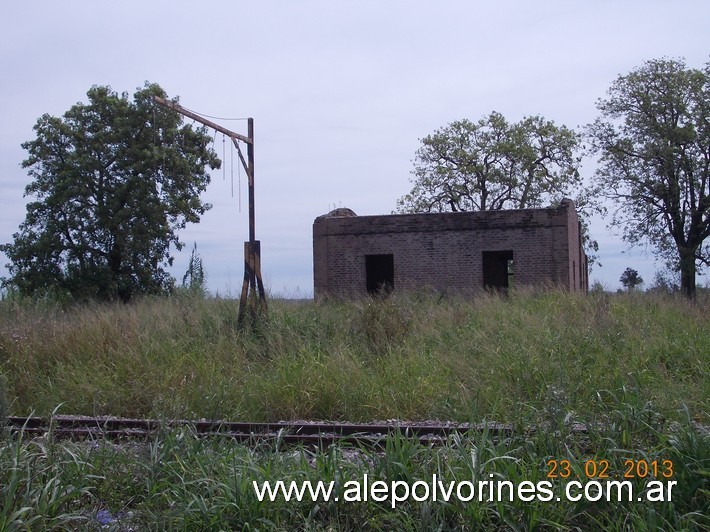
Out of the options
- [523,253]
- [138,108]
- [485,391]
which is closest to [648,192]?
[523,253]

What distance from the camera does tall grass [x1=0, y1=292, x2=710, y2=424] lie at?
8086mm

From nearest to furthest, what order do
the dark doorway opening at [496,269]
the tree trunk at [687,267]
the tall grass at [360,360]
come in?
the tall grass at [360,360]
the dark doorway opening at [496,269]
the tree trunk at [687,267]

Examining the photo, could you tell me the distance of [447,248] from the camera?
23.8m

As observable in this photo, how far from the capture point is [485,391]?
8.08 m

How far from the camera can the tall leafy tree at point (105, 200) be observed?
27.0 m

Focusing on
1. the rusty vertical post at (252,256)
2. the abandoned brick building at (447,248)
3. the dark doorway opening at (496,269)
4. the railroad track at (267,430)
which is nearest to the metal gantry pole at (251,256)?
the rusty vertical post at (252,256)

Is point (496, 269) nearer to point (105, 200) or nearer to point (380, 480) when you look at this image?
point (105, 200)

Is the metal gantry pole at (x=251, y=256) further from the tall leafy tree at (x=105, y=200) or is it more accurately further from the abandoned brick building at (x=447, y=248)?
the tall leafy tree at (x=105, y=200)

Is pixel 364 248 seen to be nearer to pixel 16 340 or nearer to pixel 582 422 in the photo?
Result: pixel 16 340

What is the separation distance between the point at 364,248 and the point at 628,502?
2050 cm

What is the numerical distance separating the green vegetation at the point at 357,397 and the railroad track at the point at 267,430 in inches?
8.1

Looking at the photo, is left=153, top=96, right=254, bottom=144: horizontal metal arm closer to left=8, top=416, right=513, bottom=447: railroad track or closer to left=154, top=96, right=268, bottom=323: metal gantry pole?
left=154, top=96, right=268, bottom=323: metal gantry pole

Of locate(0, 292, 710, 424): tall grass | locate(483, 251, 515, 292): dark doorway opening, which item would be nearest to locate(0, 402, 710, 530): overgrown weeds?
locate(0, 292, 710, 424): tall grass
